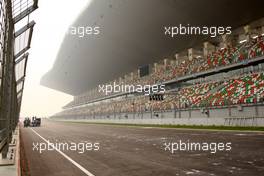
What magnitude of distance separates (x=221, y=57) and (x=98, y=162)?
32.5m

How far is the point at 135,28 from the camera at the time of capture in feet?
151

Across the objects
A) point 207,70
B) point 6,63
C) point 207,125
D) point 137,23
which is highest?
point 137,23

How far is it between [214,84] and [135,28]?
50.6 ft

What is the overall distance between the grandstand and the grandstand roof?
272 centimetres

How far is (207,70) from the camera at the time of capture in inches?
1574

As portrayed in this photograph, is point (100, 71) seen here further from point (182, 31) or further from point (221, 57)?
point (221, 57)

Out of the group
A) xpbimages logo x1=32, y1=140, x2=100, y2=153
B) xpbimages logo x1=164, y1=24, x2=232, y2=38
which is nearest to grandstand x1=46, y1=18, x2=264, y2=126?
xpbimages logo x1=164, y1=24, x2=232, y2=38

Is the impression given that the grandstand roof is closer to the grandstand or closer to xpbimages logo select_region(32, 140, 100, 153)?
the grandstand

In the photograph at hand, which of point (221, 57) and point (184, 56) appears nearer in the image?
point (221, 57)

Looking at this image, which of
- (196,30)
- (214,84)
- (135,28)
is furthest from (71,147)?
(135,28)

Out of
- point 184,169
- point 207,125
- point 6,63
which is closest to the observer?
point 6,63

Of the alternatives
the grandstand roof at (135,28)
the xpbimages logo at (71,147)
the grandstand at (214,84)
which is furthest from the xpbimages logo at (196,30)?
the xpbimages logo at (71,147)

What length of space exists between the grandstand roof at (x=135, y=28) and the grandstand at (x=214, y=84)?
2.72 meters

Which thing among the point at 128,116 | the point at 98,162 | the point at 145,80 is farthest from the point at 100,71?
the point at 98,162
